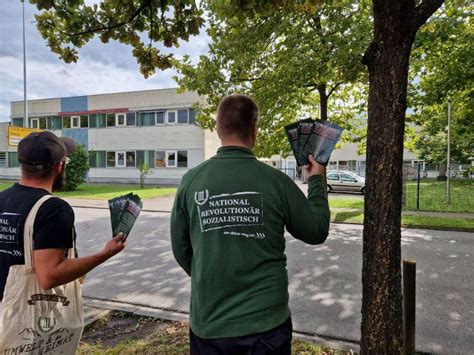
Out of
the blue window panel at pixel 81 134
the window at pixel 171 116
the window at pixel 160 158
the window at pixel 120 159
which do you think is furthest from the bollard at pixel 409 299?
the blue window panel at pixel 81 134

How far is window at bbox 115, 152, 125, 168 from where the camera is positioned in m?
29.0

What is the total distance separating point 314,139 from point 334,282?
4.33 m

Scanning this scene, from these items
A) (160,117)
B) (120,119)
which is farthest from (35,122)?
(160,117)

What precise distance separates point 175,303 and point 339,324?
84.4 inches

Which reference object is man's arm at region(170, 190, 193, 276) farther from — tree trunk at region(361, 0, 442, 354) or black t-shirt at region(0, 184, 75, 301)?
tree trunk at region(361, 0, 442, 354)

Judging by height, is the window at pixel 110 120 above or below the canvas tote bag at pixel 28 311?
above

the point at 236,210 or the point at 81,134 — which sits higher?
the point at 81,134

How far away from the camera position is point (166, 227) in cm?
1078

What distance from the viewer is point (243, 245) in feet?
5.48

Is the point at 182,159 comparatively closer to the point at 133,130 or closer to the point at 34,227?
the point at 133,130

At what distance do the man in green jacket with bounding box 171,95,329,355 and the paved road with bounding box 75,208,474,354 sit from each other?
101 inches

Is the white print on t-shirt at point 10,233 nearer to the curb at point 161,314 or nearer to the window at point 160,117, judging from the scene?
the curb at point 161,314

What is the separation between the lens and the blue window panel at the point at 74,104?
30.1 m

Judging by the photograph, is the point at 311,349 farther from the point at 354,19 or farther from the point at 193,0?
the point at 354,19
